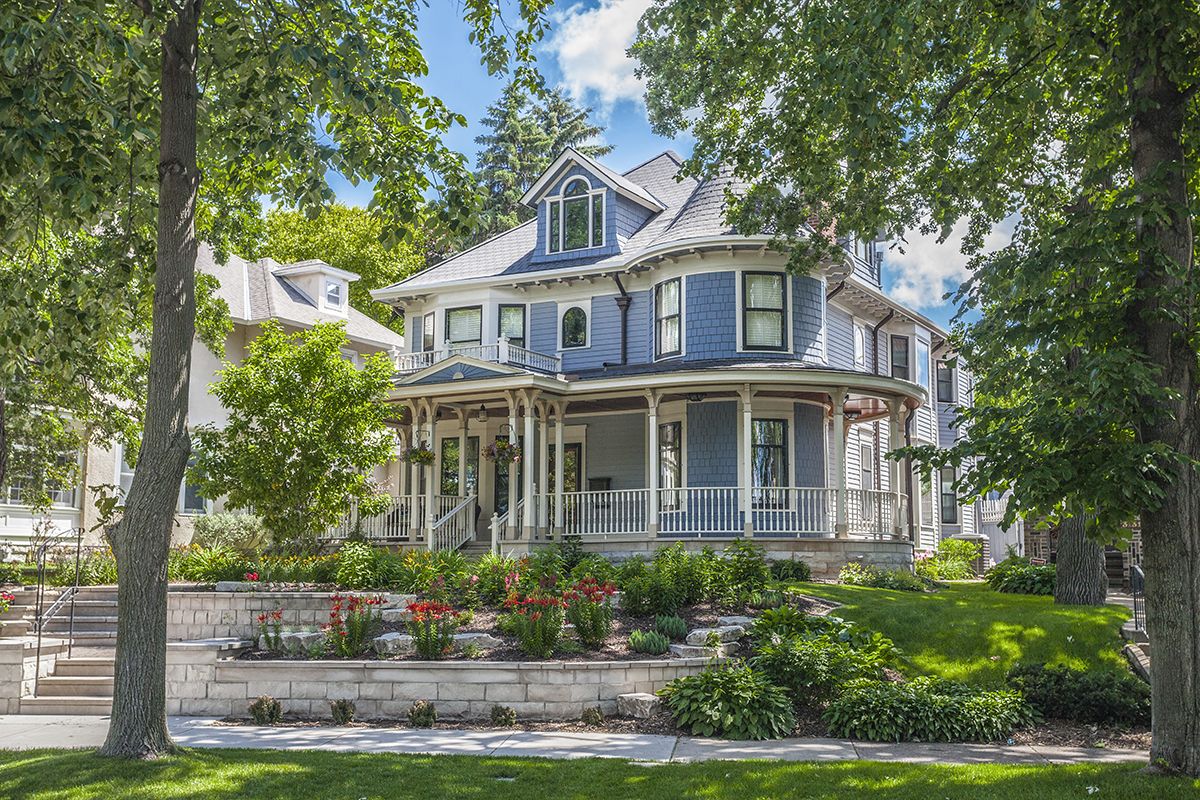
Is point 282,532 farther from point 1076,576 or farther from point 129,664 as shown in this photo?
point 1076,576

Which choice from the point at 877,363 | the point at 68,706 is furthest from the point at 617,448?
the point at 68,706

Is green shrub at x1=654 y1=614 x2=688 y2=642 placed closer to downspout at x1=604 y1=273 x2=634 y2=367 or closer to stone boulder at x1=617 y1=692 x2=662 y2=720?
stone boulder at x1=617 y1=692 x2=662 y2=720

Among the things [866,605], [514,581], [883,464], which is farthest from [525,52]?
[883,464]

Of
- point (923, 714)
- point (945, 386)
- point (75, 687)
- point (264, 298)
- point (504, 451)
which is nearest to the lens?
point (923, 714)

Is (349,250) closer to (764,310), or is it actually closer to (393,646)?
(764,310)

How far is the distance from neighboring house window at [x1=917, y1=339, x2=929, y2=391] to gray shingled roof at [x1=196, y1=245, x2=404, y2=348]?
16.7 metres

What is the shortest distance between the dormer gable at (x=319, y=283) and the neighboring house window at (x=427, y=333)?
7938 mm

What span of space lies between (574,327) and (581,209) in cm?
294

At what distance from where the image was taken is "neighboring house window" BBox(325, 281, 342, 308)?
33.2m

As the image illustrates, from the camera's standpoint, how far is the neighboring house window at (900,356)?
28656 millimetres

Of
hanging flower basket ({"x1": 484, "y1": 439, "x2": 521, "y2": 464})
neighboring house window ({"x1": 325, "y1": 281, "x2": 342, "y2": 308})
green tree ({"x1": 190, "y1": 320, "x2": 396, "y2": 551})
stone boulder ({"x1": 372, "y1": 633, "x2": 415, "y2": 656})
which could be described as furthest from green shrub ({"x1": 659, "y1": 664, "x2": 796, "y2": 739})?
neighboring house window ({"x1": 325, "y1": 281, "x2": 342, "y2": 308})

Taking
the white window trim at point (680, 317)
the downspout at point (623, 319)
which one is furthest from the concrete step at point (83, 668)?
the downspout at point (623, 319)

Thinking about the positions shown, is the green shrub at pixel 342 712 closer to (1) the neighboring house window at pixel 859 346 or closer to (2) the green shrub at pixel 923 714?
(2) the green shrub at pixel 923 714

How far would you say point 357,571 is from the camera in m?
15.7
